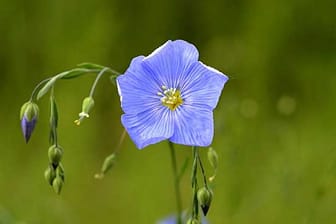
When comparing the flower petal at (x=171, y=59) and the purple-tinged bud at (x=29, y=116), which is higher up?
the flower petal at (x=171, y=59)

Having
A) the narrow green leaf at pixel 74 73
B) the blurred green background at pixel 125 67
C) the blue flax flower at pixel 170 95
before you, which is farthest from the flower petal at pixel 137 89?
the blurred green background at pixel 125 67

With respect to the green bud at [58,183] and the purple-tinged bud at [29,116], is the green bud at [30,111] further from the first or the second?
the green bud at [58,183]

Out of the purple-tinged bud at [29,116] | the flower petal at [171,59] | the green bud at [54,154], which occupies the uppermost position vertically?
the flower petal at [171,59]

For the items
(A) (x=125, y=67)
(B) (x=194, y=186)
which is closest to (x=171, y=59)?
(B) (x=194, y=186)

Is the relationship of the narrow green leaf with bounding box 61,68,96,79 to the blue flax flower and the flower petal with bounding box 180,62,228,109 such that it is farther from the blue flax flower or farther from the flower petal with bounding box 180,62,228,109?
the flower petal with bounding box 180,62,228,109

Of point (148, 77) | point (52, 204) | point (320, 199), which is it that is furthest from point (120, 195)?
point (148, 77)

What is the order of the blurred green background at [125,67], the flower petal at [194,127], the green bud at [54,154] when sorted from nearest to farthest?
the flower petal at [194,127]
the green bud at [54,154]
the blurred green background at [125,67]

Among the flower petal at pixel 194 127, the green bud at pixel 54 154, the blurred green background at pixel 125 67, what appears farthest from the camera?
the blurred green background at pixel 125 67

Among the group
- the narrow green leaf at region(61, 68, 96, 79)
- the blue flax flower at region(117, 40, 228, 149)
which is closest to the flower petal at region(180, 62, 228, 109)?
the blue flax flower at region(117, 40, 228, 149)
